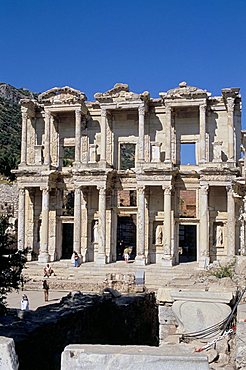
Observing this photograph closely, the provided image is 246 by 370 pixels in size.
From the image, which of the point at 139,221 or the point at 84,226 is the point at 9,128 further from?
the point at 139,221

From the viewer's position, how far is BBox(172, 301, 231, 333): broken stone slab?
675cm

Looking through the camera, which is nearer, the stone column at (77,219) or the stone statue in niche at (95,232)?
the stone column at (77,219)

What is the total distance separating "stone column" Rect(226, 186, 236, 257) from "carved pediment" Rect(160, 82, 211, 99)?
541cm

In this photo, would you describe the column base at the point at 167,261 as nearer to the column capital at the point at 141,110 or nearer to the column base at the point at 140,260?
the column base at the point at 140,260

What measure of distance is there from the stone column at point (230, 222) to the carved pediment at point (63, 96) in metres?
10.2

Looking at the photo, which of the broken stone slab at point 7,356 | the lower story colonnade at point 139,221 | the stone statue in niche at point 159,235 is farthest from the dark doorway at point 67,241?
the broken stone slab at point 7,356

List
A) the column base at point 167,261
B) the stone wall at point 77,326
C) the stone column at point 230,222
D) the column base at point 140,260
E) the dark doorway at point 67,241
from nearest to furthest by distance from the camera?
the stone wall at point 77,326 → the stone column at point 230,222 → the column base at point 167,261 → the column base at point 140,260 → the dark doorway at point 67,241

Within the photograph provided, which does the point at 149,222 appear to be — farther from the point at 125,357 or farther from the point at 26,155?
the point at 125,357

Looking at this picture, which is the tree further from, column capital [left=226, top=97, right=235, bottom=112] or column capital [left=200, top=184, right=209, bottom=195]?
column capital [left=226, top=97, right=235, bottom=112]

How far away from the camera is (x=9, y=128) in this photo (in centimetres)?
6456

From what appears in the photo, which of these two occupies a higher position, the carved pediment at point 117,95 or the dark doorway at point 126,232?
the carved pediment at point 117,95

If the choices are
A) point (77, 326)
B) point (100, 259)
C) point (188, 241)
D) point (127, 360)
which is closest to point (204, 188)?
point (100, 259)

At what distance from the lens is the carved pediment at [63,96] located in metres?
28.6

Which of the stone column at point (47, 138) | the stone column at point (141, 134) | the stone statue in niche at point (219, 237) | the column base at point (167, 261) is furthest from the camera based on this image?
the stone column at point (47, 138)
